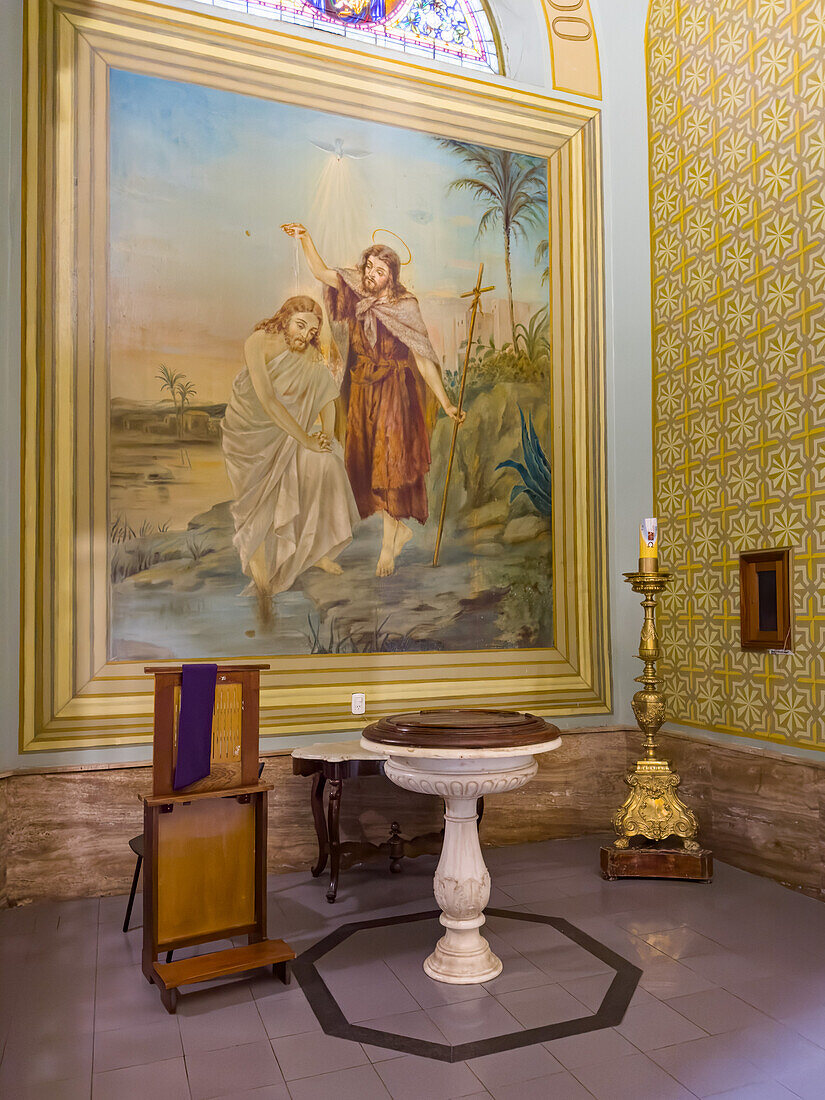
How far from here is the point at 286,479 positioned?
5703mm

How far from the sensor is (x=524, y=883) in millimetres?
5148

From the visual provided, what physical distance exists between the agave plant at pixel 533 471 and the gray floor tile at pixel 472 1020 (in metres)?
3.62

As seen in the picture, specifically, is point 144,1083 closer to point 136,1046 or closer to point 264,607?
point 136,1046

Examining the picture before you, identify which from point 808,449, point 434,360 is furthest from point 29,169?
point 808,449

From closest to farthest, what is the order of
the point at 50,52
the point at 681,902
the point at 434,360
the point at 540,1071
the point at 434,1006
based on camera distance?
1. the point at 540,1071
2. the point at 434,1006
3. the point at 681,902
4. the point at 50,52
5. the point at 434,360

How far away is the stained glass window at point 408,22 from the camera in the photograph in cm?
595

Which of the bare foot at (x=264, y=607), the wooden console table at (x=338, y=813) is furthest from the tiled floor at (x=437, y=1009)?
the bare foot at (x=264, y=607)

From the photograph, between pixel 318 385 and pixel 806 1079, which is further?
pixel 318 385

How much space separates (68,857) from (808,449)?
4914 mm

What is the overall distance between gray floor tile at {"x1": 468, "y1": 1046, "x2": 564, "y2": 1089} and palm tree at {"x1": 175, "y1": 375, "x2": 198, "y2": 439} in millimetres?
3863

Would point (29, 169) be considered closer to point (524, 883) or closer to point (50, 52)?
point (50, 52)

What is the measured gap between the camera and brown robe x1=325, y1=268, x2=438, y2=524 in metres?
5.90

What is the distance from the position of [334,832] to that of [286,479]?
88.8 inches

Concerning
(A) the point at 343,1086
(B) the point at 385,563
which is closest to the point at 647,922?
(A) the point at 343,1086
